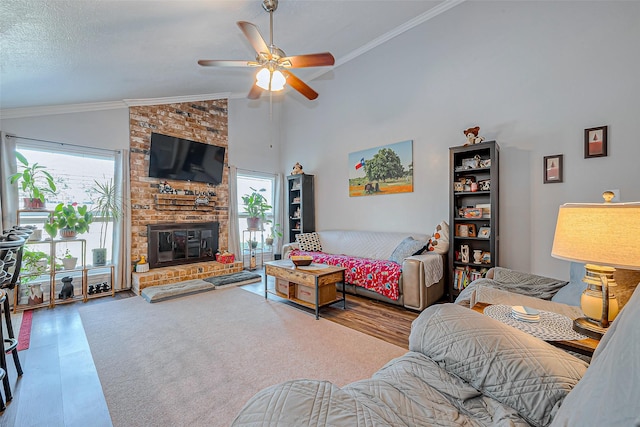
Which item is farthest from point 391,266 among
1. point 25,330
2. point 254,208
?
point 25,330

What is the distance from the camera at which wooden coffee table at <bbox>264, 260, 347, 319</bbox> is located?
305 centimetres

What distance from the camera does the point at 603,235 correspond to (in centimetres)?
106

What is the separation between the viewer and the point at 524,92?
3.24 m

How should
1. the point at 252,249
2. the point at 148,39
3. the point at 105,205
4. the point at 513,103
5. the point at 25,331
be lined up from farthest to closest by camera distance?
the point at 252,249
the point at 105,205
the point at 513,103
the point at 148,39
the point at 25,331

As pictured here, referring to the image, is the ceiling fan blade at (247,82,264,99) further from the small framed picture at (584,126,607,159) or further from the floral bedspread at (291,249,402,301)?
the small framed picture at (584,126,607,159)

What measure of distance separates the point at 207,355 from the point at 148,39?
3.10 metres

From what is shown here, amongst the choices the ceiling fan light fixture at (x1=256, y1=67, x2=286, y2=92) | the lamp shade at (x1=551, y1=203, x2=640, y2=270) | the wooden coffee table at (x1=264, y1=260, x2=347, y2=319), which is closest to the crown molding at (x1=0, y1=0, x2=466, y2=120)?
the ceiling fan light fixture at (x1=256, y1=67, x2=286, y2=92)

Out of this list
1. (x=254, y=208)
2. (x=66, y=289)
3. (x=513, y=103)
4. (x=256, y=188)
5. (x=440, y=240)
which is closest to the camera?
(x=513, y=103)

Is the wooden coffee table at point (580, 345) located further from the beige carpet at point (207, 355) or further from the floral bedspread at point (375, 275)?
the floral bedspread at point (375, 275)

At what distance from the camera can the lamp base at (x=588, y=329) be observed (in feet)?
3.64

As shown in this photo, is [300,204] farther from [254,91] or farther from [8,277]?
[8,277]

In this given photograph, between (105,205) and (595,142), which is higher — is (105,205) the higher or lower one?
the lower one

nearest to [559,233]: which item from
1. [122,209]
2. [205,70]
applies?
[205,70]

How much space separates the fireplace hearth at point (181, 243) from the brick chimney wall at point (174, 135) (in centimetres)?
10
